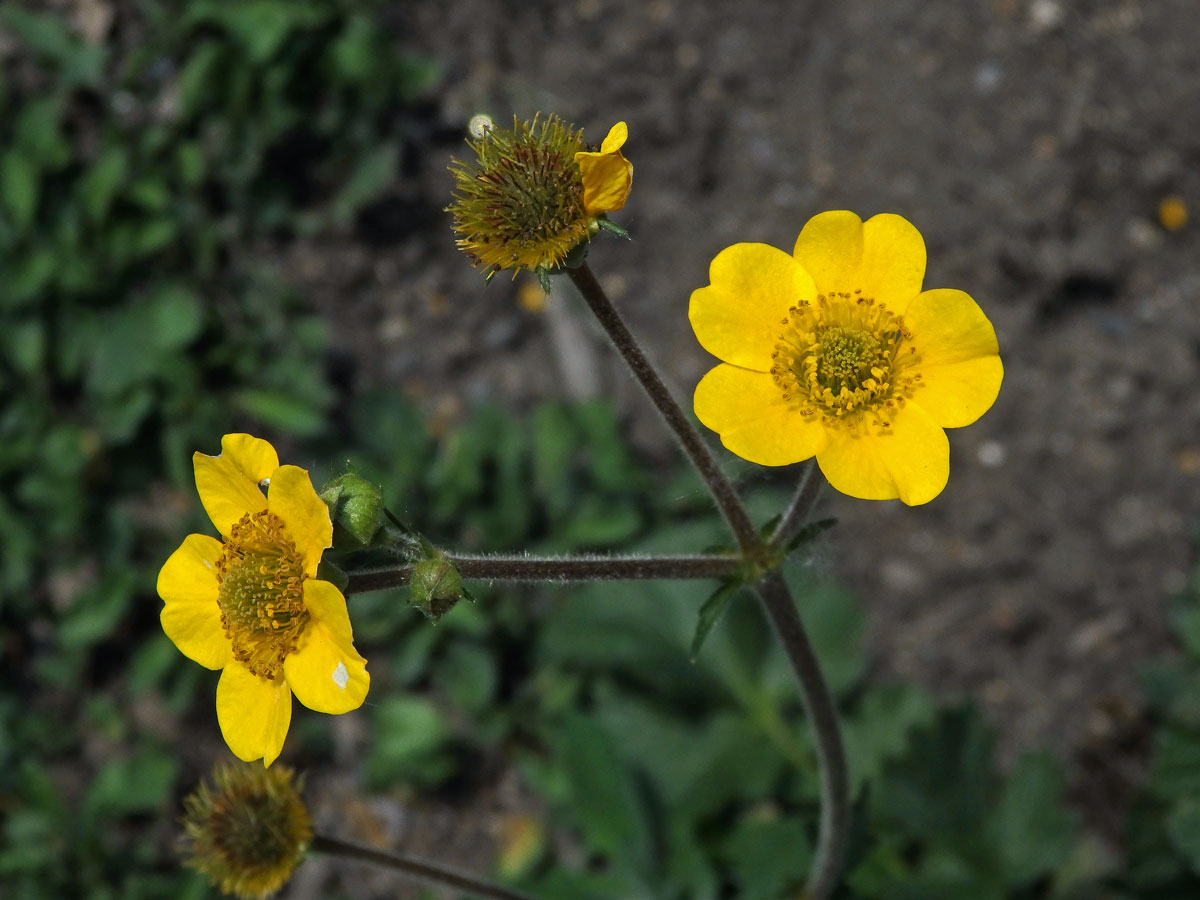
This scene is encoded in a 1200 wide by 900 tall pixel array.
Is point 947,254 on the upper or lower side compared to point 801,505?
upper

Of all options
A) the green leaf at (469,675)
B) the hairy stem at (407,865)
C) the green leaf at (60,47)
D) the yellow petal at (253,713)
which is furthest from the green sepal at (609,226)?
the green leaf at (60,47)

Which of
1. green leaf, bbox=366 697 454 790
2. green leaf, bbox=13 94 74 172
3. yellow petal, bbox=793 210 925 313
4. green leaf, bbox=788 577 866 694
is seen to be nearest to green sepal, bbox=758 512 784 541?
yellow petal, bbox=793 210 925 313

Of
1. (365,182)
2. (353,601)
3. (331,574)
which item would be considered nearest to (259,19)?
(365,182)

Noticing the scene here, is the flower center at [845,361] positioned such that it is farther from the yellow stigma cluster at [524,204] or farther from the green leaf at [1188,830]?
the green leaf at [1188,830]

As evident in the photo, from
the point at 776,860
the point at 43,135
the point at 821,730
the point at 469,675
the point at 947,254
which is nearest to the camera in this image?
the point at 821,730

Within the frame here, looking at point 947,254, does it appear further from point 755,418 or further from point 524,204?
point 524,204

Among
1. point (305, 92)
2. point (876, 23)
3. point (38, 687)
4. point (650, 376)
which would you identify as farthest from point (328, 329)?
point (650, 376)

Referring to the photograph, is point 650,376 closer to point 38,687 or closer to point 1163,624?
point 1163,624

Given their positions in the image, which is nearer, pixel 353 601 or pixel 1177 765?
pixel 1177 765
